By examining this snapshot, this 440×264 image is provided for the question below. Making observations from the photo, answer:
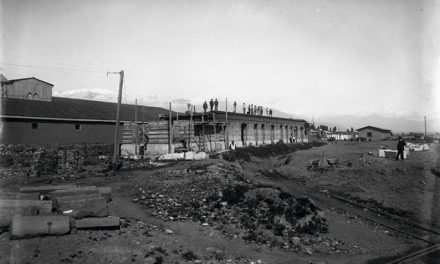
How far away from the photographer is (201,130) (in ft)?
89.1

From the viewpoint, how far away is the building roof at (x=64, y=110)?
81.1ft

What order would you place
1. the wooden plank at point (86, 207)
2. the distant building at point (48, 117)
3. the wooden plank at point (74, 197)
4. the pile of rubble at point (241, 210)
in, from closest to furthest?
the wooden plank at point (86, 207) → the wooden plank at point (74, 197) → the pile of rubble at point (241, 210) → the distant building at point (48, 117)

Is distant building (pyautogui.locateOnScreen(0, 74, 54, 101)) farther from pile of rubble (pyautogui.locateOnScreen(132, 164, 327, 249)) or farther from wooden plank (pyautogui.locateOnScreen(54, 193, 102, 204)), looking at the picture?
wooden plank (pyautogui.locateOnScreen(54, 193, 102, 204))

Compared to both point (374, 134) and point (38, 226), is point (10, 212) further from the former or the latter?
point (374, 134)

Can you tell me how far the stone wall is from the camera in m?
17.5

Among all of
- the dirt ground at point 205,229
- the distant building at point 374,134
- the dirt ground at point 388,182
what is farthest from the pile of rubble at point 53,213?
the distant building at point 374,134

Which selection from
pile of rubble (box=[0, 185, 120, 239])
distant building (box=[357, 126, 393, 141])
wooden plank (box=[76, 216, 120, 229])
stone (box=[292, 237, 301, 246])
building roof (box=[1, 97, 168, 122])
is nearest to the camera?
pile of rubble (box=[0, 185, 120, 239])

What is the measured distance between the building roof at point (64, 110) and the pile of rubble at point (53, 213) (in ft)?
61.1

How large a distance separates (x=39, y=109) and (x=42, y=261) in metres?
24.3

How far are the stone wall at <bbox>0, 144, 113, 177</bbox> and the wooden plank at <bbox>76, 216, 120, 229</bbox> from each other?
11.2 m

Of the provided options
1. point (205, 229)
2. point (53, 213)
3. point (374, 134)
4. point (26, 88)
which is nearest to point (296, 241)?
point (205, 229)

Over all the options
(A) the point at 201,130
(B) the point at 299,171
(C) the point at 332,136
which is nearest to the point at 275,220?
(B) the point at 299,171

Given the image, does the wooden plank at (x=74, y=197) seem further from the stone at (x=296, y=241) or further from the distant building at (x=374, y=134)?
the distant building at (x=374, y=134)

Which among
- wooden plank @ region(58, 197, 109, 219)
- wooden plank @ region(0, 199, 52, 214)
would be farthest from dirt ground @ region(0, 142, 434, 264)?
wooden plank @ region(0, 199, 52, 214)
